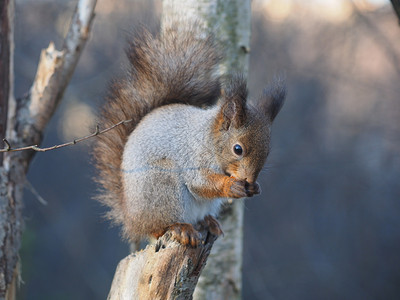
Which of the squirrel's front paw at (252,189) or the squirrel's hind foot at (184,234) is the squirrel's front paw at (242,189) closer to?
the squirrel's front paw at (252,189)

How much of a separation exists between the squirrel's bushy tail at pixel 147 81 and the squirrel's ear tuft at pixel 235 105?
23 centimetres

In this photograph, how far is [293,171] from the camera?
516 centimetres

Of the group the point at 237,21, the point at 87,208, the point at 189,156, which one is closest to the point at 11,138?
the point at 189,156

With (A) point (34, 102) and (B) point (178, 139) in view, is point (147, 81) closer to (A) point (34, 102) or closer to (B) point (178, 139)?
(B) point (178, 139)

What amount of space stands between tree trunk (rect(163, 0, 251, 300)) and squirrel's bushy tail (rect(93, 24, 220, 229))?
21 centimetres

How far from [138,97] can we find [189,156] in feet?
1.16

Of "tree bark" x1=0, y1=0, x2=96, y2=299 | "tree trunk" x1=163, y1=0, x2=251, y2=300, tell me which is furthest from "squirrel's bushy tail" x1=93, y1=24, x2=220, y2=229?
"tree bark" x1=0, y1=0, x2=96, y2=299

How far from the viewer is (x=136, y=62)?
6.57 feet

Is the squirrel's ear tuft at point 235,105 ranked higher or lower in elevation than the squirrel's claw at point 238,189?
higher

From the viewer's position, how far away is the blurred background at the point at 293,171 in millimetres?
4836

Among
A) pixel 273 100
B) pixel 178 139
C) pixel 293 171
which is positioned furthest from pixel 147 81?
pixel 293 171

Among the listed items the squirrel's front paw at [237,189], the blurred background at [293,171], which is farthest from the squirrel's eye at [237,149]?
the blurred background at [293,171]

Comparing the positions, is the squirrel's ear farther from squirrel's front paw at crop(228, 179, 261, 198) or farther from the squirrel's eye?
squirrel's front paw at crop(228, 179, 261, 198)

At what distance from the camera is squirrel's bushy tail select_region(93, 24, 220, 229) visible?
2.01m
